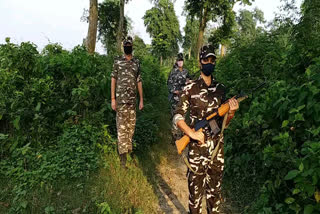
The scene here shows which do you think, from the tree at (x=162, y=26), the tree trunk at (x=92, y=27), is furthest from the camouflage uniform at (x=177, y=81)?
the tree at (x=162, y=26)

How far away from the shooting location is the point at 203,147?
3.11 meters

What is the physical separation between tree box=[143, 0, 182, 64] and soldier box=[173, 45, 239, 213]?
50753 millimetres

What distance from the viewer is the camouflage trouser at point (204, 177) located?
3.13 meters

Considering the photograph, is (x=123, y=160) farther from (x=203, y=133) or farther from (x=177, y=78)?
(x=177, y=78)

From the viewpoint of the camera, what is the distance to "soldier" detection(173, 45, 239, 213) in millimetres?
2990

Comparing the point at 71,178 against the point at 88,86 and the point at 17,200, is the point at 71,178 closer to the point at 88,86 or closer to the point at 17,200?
the point at 17,200

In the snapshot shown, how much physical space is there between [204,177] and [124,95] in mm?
2546

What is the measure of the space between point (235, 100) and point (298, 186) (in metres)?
1.17

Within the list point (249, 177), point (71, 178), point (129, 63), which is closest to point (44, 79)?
point (129, 63)

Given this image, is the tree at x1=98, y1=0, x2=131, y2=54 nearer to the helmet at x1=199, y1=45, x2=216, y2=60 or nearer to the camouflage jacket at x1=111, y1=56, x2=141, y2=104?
the camouflage jacket at x1=111, y1=56, x2=141, y2=104

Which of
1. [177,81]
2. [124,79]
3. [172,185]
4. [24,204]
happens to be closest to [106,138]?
[124,79]

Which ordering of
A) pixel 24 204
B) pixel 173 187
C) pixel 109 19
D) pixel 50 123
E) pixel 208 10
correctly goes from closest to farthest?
pixel 24 204, pixel 173 187, pixel 50 123, pixel 208 10, pixel 109 19

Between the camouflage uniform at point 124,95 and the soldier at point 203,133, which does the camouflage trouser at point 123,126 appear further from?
the soldier at point 203,133

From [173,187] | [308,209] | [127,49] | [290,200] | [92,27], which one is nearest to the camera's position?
[308,209]
